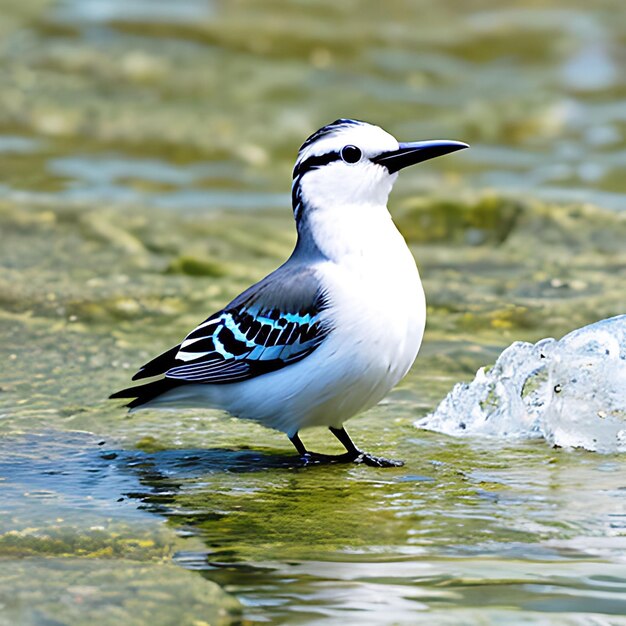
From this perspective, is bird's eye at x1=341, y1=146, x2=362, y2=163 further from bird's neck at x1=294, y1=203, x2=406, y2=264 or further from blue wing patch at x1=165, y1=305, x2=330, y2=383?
blue wing patch at x1=165, y1=305, x2=330, y2=383

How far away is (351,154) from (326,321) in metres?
0.65

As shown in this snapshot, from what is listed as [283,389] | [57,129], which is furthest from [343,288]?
[57,129]

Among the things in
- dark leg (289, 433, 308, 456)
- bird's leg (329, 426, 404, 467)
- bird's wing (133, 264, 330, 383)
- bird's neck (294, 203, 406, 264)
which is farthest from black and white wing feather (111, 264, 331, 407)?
bird's leg (329, 426, 404, 467)

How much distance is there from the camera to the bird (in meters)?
4.68

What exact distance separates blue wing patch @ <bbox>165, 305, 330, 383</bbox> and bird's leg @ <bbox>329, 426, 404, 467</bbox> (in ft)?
1.26

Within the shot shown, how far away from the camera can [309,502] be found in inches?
178

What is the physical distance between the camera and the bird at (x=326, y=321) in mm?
4676

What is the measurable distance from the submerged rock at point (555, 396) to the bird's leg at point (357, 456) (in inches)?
21.2

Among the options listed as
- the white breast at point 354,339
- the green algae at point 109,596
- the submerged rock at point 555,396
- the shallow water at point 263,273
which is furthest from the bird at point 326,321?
the green algae at point 109,596

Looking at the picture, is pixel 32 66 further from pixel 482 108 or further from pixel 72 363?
pixel 72 363

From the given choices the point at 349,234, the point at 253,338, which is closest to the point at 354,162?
the point at 349,234

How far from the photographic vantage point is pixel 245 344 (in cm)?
499

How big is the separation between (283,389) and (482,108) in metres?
8.05

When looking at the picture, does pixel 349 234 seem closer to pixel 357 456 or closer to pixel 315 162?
pixel 315 162
